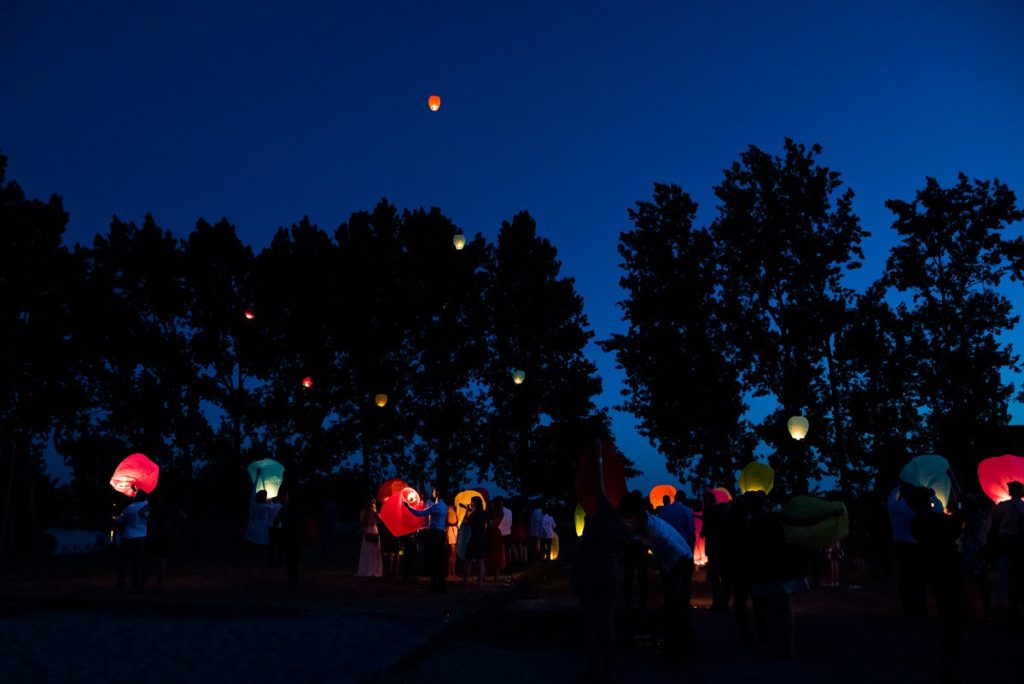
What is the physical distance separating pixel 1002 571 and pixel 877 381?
20.1 metres

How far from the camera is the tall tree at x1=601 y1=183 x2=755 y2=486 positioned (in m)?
35.1

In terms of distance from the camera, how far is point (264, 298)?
40.8 m

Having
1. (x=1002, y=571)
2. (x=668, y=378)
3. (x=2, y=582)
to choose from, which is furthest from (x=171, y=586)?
(x=668, y=378)

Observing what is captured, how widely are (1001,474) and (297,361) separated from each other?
31.7 metres

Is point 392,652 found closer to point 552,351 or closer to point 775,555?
point 775,555

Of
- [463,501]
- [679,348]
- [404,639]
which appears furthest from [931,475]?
[679,348]

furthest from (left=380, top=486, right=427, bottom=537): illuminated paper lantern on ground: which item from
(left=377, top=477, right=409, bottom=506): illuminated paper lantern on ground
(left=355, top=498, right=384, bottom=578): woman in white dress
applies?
(left=355, top=498, right=384, bottom=578): woman in white dress

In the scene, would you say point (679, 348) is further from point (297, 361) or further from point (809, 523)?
point (809, 523)

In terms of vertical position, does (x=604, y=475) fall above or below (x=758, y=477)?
below

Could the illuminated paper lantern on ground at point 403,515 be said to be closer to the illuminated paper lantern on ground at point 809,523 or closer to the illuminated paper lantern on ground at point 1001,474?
the illuminated paper lantern on ground at point 809,523

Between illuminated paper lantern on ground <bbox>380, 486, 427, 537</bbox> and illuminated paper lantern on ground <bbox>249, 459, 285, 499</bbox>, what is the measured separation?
251cm

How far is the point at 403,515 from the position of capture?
18578 mm

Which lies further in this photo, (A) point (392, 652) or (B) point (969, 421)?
(B) point (969, 421)

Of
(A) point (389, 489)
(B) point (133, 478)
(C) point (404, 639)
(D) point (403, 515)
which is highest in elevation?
(B) point (133, 478)
